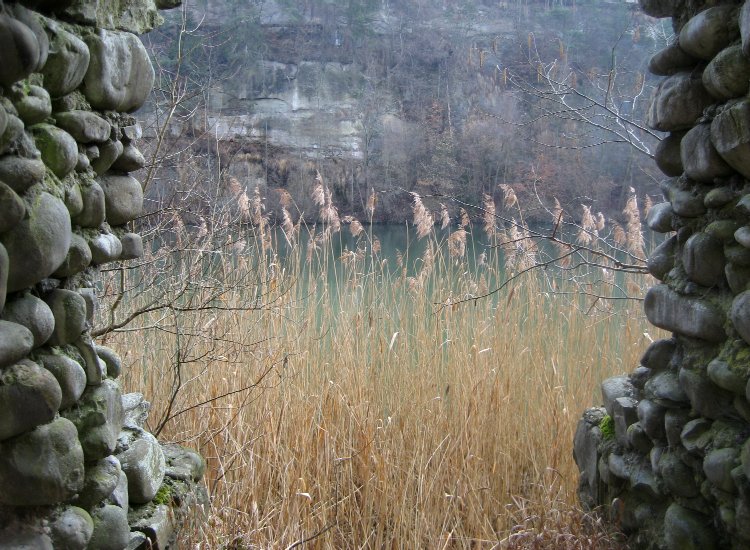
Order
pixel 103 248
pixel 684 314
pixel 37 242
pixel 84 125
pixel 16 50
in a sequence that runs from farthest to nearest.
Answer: pixel 684 314
pixel 103 248
pixel 84 125
pixel 37 242
pixel 16 50

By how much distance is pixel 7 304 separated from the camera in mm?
1312

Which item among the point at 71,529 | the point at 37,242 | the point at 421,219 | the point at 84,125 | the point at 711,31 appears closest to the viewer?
the point at 37,242

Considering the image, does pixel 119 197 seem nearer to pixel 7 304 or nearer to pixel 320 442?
pixel 7 304

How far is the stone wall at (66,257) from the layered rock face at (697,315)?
1.20m

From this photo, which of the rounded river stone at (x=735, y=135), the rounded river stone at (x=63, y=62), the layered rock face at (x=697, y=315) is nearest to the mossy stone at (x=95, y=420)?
the rounded river stone at (x=63, y=62)

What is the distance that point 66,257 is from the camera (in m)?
1.46

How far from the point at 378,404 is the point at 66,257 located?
86.7 inches

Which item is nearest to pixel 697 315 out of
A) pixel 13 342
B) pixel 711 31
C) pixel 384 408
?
pixel 711 31

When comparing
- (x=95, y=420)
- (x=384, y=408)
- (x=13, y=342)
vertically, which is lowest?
(x=384, y=408)

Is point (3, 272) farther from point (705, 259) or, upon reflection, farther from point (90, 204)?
point (705, 259)

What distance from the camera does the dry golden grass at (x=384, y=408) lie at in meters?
2.77

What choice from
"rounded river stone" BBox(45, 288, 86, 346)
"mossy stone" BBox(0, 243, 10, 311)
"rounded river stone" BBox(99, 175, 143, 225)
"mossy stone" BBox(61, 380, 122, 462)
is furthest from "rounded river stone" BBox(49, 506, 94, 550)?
"rounded river stone" BBox(99, 175, 143, 225)

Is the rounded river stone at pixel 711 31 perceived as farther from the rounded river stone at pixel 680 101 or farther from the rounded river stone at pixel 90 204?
the rounded river stone at pixel 90 204

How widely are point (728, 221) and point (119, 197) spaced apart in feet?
4.37
